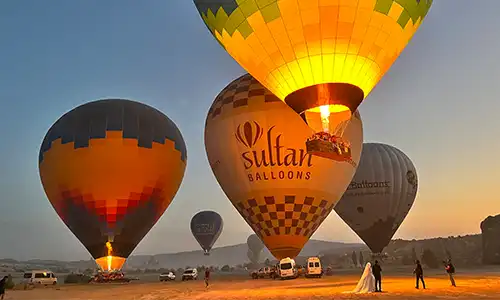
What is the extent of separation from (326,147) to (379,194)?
1811 centimetres

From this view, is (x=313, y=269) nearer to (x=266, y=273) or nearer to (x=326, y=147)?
(x=266, y=273)

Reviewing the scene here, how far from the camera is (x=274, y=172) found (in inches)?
799

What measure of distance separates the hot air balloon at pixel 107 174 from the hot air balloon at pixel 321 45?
36.9 feet

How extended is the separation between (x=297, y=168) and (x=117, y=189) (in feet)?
31.9

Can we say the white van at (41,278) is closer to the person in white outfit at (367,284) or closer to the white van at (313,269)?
the white van at (313,269)

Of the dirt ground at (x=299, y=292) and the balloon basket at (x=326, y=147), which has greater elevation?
the balloon basket at (x=326, y=147)

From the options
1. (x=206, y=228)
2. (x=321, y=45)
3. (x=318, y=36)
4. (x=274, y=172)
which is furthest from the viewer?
(x=206, y=228)

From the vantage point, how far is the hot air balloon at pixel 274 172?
20344 millimetres

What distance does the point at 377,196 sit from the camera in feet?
105

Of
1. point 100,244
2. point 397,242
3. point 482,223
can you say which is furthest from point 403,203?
point 397,242

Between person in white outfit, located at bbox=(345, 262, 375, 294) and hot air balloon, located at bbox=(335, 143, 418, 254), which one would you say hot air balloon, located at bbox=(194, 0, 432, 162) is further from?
hot air balloon, located at bbox=(335, 143, 418, 254)

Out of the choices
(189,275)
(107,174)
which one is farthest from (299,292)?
(189,275)

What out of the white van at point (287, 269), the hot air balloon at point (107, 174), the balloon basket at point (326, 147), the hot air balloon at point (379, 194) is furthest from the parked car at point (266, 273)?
the balloon basket at point (326, 147)

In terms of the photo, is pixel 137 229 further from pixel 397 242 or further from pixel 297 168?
pixel 397 242
